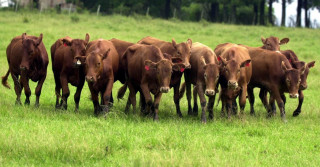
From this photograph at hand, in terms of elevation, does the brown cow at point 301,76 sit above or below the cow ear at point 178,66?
below

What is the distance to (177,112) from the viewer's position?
37.7 ft

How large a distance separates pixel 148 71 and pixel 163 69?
0.53 m

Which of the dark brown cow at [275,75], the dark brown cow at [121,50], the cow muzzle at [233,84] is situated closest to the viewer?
the cow muzzle at [233,84]

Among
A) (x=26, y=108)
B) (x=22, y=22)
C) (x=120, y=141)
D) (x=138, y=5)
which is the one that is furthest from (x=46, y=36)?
(x=138, y=5)

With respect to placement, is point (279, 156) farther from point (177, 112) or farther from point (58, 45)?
point (58, 45)

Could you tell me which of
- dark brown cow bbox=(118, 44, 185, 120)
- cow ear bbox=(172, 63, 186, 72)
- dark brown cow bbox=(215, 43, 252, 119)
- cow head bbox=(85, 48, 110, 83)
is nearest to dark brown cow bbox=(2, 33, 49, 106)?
cow head bbox=(85, 48, 110, 83)

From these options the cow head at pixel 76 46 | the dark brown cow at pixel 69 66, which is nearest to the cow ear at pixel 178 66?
the dark brown cow at pixel 69 66

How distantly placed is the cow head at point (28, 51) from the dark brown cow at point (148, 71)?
2.10 m

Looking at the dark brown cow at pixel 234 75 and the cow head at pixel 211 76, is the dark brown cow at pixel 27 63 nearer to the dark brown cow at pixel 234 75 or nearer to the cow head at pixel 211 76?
the cow head at pixel 211 76

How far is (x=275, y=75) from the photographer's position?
11.5 m

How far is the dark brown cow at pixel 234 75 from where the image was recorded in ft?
33.9

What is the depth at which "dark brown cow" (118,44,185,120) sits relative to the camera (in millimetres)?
10141

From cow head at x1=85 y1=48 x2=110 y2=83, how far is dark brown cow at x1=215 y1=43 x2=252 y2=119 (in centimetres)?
267

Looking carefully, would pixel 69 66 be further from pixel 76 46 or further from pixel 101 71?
pixel 101 71
